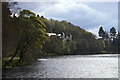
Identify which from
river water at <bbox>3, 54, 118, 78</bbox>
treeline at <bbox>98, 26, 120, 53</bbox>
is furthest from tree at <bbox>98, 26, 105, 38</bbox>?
river water at <bbox>3, 54, 118, 78</bbox>

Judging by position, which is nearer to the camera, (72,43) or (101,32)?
(72,43)

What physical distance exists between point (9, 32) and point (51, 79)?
12.1 meters

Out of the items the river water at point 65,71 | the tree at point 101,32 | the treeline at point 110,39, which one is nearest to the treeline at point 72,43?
the treeline at point 110,39

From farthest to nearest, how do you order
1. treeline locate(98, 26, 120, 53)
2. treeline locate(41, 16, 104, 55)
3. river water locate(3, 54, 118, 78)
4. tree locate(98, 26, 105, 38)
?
tree locate(98, 26, 105, 38) → treeline locate(98, 26, 120, 53) → treeline locate(41, 16, 104, 55) → river water locate(3, 54, 118, 78)

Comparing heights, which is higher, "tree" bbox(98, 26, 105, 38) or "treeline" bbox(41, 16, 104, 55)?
"tree" bbox(98, 26, 105, 38)

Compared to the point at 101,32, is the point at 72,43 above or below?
below

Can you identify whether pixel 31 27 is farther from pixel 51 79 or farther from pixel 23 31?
pixel 51 79

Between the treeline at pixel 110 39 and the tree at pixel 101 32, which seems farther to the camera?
the tree at pixel 101 32

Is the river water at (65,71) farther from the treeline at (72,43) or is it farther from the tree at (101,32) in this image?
the tree at (101,32)

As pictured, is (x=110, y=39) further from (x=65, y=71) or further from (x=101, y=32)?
(x=65, y=71)

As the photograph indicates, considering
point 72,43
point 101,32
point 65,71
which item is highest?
point 101,32

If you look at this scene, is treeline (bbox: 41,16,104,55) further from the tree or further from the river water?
the river water

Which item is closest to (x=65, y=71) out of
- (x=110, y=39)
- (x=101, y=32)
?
(x=110, y=39)

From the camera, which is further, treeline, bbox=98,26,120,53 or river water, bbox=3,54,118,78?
treeline, bbox=98,26,120,53
